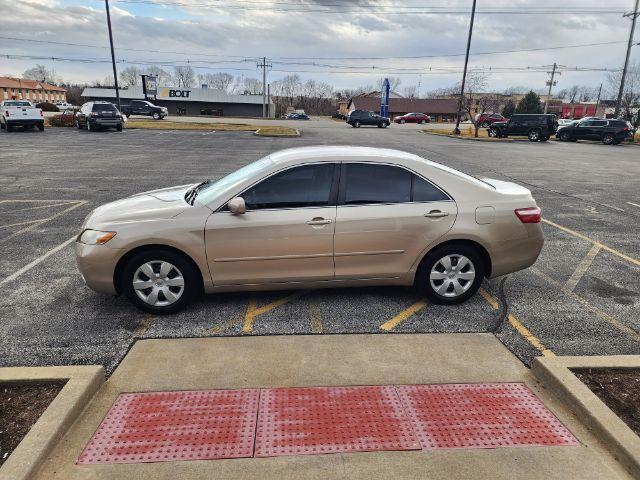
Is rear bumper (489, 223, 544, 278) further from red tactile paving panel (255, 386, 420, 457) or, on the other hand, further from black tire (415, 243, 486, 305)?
red tactile paving panel (255, 386, 420, 457)

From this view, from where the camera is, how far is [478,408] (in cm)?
328

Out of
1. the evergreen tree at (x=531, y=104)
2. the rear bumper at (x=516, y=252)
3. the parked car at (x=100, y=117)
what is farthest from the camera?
the evergreen tree at (x=531, y=104)

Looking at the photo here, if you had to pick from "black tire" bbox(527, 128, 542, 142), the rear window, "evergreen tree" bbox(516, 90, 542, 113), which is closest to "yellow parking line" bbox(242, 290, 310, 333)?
the rear window

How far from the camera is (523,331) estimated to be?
4453 mm

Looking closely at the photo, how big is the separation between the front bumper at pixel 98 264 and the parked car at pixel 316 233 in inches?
0.4

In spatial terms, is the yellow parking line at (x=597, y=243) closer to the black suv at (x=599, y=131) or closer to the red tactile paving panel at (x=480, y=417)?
the red tactile paving panel at (x=480, y=417)

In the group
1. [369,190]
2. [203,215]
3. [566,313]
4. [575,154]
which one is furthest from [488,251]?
[575,154]

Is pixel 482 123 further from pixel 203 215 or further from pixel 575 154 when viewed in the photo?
pixel 203 215

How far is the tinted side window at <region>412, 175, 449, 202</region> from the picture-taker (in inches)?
185

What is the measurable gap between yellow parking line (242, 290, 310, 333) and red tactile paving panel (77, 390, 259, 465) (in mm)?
1061

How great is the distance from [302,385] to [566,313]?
10.2ft

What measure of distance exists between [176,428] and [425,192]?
126 inches

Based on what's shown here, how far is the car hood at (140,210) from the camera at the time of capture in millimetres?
4438

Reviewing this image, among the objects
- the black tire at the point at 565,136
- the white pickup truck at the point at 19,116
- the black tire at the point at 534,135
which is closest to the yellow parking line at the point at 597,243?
the black tire at the point at 534,135
